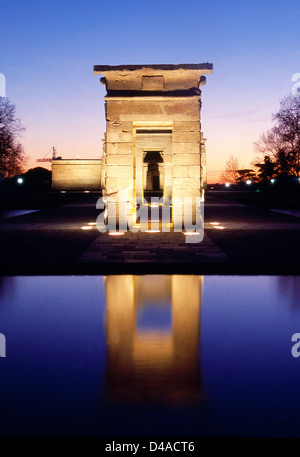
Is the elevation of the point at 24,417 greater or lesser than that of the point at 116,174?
lesser

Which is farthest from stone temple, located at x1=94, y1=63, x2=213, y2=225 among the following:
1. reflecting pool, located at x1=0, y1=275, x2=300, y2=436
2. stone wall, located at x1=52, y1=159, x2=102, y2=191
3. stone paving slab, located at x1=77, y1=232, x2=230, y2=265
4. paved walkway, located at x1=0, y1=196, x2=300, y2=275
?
stone wall, located at x1=52, y1=159, x2=102, y2=191

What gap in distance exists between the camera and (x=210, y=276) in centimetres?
637

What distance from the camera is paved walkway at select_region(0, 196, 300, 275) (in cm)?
669

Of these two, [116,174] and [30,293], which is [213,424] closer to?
[30,293]

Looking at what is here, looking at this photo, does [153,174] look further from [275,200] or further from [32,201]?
[32,201]

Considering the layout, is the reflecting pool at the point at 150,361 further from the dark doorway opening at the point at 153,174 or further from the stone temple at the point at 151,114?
the dark doorway opening at the point at 153,174

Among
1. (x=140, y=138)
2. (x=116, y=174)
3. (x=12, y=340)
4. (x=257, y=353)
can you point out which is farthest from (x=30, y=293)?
(x=140, y=138)

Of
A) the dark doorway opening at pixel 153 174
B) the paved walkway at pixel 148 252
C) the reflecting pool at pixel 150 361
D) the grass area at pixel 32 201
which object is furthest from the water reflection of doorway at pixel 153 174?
the reflecting pool at pixel 150 361

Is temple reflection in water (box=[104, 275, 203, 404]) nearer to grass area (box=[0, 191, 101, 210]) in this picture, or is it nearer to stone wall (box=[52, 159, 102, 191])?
grass area (box=[0, 191, 101, 210])

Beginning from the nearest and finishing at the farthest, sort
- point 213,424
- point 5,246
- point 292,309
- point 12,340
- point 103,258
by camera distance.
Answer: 1. point 213,424
2. point 12,340
3. point 292,309
4. point 103,258
5. point 5,246

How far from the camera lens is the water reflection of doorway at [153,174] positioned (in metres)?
36.2

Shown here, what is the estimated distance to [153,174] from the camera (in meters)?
40.9

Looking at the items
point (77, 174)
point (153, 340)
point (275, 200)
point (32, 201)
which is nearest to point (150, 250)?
point (153, 340)
